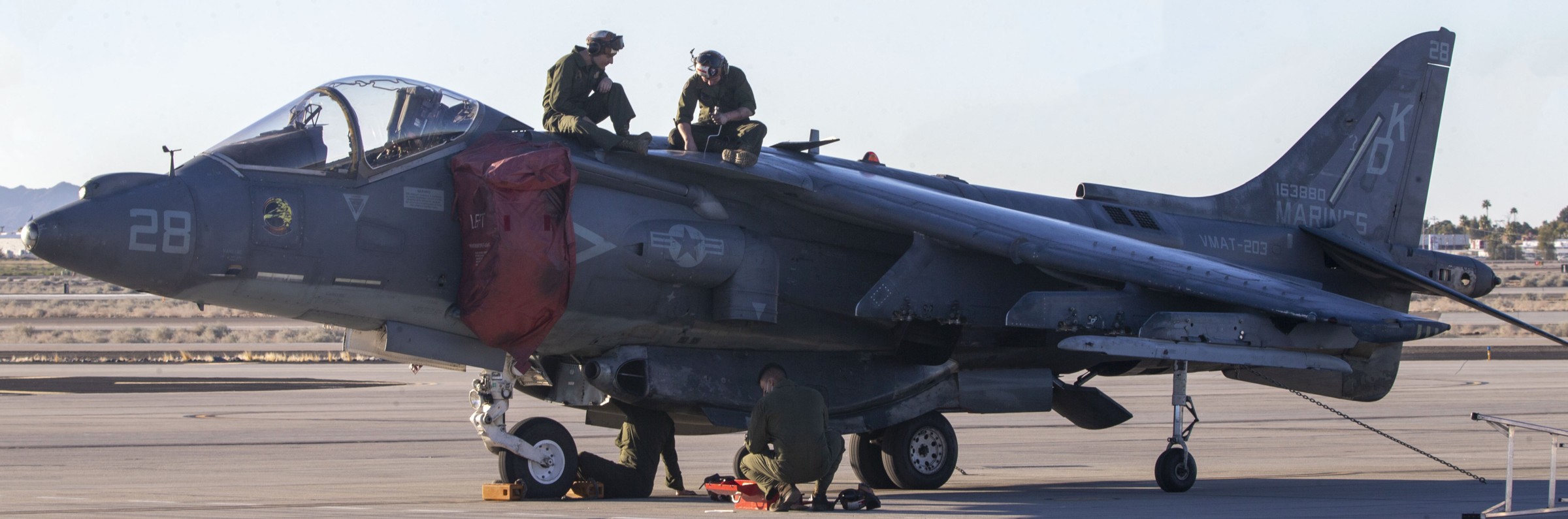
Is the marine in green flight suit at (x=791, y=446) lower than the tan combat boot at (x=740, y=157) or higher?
lower

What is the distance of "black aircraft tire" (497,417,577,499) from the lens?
1088 cm

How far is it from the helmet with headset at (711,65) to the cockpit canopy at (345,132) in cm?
224

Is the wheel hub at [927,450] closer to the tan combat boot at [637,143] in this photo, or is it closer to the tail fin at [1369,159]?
the tan combat boot at [637,143]

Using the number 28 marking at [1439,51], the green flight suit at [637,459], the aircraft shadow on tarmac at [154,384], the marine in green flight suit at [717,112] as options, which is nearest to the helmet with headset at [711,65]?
the marine in green flight suit at [717,112]

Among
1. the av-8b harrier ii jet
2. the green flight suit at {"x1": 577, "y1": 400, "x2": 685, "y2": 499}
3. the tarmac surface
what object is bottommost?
the tarmac surface

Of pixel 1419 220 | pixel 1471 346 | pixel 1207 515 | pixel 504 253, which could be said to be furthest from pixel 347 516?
pixel 1471 346

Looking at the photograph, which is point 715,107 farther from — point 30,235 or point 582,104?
point 30,235

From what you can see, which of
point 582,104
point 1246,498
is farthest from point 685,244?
point 1246,498

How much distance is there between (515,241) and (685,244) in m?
1.49

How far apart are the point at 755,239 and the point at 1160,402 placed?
14.6m

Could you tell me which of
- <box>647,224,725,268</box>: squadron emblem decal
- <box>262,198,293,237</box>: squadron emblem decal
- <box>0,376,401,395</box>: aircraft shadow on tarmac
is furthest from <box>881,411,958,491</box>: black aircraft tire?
<box>0,376,401,395</box>: aircraft shadow on tarmac

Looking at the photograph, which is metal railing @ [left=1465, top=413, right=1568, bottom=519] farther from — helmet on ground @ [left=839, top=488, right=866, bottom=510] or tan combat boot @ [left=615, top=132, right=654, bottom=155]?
tan combat boot @ [left=615, top=132, right=654, bottom=155]

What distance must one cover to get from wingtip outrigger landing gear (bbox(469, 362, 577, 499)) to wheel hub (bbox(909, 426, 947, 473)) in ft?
11.0

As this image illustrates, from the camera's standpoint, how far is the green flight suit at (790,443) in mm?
10133
